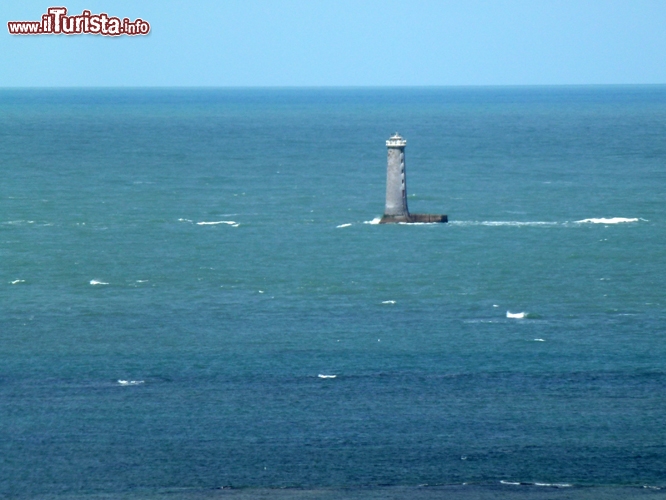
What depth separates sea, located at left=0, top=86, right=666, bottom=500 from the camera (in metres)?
30.1

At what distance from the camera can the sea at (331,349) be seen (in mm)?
30125

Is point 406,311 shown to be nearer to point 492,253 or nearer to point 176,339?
point 176,339

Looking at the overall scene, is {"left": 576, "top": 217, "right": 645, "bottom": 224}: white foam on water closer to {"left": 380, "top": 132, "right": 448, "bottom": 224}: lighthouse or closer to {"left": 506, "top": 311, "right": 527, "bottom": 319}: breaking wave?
{"left": 380, "top": 132, "right": 448, "bottom": 224}: lighthouse

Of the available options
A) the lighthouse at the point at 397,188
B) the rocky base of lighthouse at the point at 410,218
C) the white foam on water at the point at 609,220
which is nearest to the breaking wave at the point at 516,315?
the lighthouse at the point at 397,188

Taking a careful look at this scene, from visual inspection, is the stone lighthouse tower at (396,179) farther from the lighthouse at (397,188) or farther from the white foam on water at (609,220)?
the white foam on water at (609,220)

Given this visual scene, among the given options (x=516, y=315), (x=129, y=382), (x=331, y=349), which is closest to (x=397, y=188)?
(x=516, y=315)

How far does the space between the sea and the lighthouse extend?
104 cm

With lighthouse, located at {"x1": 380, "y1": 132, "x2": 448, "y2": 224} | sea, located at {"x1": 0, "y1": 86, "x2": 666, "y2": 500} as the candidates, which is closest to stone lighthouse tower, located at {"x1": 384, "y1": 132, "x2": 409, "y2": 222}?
lighthouse, located at {"x1": 380, "y1": 132, "x2": 448, "y2": 224}

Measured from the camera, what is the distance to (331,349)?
4128 cm

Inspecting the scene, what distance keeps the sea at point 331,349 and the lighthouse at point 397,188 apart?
1.04 metres

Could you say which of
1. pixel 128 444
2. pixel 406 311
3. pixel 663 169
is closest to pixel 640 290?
A: pixel 406 311

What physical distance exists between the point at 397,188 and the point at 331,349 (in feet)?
93.6

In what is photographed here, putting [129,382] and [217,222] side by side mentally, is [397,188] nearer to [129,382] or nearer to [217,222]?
[217,222]

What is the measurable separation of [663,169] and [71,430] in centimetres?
9201
